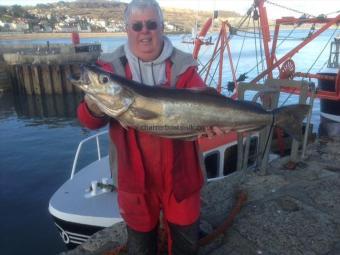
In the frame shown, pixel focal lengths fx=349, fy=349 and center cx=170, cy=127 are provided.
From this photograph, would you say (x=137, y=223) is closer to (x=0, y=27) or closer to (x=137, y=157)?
(x=137, y=157)

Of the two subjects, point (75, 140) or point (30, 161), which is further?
point (75, 140)

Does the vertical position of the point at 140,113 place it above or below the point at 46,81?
→ above

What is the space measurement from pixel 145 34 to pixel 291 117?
1.79 metres

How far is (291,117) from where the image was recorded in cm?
369

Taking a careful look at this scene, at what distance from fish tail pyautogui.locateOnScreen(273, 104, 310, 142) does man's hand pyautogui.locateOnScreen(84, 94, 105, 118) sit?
1.79 metres

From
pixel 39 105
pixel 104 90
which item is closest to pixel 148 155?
pixel 104 90

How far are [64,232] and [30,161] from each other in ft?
35.1

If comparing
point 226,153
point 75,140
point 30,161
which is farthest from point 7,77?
point 226,153

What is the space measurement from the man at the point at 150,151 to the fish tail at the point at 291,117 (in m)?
0.99

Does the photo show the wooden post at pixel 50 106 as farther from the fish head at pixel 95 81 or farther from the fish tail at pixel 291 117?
the fish head at pixel 95 81

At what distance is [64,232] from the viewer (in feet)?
23.2

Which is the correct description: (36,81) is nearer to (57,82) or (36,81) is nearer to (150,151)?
(57,82)

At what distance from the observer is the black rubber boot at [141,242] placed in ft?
11.1

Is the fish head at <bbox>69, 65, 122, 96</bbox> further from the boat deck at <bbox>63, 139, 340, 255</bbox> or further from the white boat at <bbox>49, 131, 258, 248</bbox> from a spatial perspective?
the white boat at <bbox>49, 131, 258, 248</bbox>
